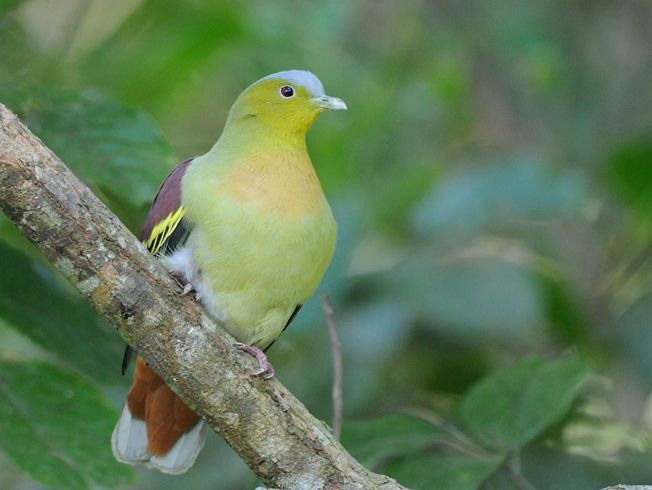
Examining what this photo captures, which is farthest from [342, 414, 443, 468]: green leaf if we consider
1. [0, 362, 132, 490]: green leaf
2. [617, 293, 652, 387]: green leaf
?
[617, 293, 652, 387]: green leaf

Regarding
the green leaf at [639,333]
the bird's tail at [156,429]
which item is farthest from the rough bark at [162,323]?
the green leaf at [639,333]

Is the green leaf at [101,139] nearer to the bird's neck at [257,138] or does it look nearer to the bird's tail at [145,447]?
the bird's neck at [257,138]

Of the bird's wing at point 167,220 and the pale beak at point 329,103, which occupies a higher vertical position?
the pale beak at point 329,103

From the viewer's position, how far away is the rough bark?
2.26m

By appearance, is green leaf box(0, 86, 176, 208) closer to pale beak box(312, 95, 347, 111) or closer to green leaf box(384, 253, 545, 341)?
pale beak box(312, 95, 347, 111)

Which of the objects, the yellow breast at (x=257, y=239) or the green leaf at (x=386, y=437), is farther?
the green leaf at (x=386, y=437)

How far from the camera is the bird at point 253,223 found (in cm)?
283

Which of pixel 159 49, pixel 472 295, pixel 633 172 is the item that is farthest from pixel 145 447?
pixel 633 172

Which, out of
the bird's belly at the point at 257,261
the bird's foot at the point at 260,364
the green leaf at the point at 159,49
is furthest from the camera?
the green leaf at the point at 159,49

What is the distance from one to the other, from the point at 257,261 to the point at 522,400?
0.87 metres

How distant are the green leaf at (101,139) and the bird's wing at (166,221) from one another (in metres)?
0.03

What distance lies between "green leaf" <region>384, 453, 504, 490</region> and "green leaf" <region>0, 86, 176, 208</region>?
1.05 m

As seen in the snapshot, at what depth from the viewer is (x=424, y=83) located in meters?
5.61

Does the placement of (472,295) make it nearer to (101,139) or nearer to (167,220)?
(167,220)
